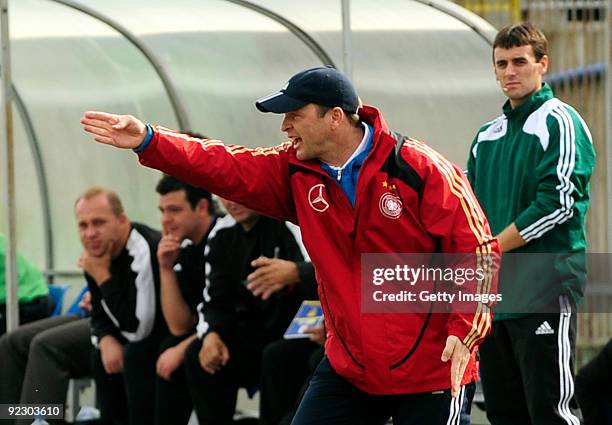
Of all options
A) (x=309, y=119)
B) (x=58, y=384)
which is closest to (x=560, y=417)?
(x=309, y=119)

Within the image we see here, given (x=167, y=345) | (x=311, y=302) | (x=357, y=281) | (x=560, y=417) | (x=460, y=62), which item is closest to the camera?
(x=357, y=281)

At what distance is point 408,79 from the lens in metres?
8.14

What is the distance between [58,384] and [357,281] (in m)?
3.40

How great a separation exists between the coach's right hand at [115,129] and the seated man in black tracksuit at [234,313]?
2.52 meters

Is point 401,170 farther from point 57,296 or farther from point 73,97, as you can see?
point 73,97

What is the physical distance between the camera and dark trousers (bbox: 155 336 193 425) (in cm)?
740

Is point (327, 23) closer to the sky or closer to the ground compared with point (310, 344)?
closer to the sky

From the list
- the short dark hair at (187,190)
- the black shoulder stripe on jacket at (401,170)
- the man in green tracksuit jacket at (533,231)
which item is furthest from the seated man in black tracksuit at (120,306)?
the black shoulder stripe on jacket at (401,170)

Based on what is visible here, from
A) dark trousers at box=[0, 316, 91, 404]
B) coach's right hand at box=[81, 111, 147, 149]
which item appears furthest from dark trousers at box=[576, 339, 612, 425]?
coach's right hand at box=[81, 111, 147, 149]

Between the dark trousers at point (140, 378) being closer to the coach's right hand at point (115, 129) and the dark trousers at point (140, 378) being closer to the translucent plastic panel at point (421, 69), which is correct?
the translucent plastic panel at point (421, 69)

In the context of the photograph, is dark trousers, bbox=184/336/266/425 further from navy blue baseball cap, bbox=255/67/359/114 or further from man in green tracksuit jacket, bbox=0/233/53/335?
navy blue baseball cap, bbox=255/67/359/114

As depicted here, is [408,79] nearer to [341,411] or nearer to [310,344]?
[310,344]

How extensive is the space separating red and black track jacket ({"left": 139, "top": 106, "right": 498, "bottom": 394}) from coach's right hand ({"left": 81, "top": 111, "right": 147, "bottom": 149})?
0.07 m

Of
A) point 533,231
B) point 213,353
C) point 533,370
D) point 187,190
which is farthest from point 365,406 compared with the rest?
point 187,190
